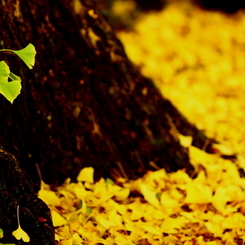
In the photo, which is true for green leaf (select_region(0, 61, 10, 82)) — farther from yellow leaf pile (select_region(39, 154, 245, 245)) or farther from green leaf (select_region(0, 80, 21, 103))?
yellow leaf pile (select_region(39, 154, 245, 245))

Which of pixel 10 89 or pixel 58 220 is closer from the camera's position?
pixel 10 89

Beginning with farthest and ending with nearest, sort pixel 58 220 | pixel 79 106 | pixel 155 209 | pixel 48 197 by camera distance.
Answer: pixel 79 106, pixel 155 209, pixel 48 197, pixel 58 220

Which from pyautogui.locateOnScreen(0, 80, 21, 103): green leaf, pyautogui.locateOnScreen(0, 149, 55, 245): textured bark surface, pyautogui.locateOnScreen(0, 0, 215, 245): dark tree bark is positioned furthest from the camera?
Answer: pyautogui.locateOnScreen(0, 0, 215, 245): dark tree bark

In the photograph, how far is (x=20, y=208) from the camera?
4.24ft

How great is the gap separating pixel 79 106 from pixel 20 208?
0.75m

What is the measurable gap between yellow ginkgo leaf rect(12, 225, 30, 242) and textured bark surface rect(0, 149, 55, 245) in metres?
0.04

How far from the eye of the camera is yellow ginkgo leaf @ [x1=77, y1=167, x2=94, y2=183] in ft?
6.09

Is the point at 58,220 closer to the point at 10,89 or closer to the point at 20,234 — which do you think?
Answer: the point at 20,234

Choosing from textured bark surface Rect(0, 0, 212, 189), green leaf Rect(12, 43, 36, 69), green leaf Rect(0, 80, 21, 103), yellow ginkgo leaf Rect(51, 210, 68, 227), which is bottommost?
yellow ginkgo leaf Rect(51, 210, 68, 227)

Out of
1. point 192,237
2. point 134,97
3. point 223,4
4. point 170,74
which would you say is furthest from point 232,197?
point 223,4

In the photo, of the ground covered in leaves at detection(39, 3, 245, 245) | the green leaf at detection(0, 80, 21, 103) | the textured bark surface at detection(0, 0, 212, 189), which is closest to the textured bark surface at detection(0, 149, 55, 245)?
the ground covered in leaves at detection(39, 3, 245, 245)

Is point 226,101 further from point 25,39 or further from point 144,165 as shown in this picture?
point 25,39

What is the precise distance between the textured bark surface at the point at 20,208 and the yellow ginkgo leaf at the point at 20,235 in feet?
0.13

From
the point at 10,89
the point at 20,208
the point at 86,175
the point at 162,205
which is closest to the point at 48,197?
the point at 86,175
